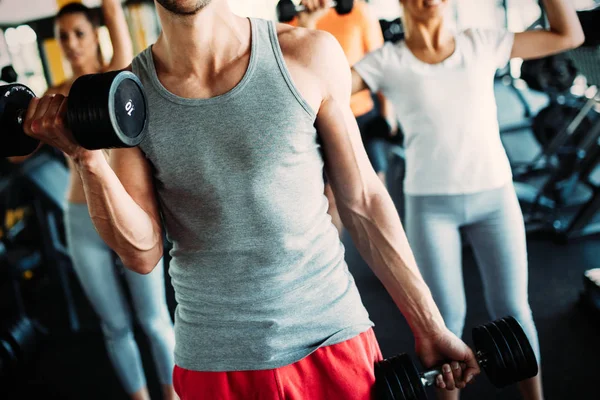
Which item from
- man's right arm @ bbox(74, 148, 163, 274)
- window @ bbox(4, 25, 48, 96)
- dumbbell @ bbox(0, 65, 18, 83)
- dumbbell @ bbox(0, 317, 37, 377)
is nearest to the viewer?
man's right arm @ bbox(74, 148, 163, 274)

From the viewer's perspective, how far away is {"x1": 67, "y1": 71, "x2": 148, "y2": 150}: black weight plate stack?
825 millimetres

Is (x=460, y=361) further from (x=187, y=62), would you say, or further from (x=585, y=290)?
(x=585, y=290)

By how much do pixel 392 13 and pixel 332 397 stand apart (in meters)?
7.16

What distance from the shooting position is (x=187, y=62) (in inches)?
41.0

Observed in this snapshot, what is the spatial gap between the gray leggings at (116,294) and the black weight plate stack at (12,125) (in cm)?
114

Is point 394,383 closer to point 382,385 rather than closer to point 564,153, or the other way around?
point 382,385

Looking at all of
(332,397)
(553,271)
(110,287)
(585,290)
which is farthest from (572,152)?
(332,397)

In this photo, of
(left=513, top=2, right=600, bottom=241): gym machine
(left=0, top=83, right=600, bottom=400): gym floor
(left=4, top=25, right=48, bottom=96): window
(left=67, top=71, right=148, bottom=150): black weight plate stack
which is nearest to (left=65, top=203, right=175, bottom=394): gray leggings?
(left=0, top=83, right=600, bottom=400): gym floor

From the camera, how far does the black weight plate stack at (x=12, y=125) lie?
3.12 ft

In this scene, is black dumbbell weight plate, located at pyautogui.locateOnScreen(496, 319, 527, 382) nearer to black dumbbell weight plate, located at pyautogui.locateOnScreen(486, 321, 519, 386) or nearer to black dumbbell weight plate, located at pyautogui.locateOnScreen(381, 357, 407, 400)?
black dumbbell weight plate, located at pyautogui.locateOnScreen(486, 321, 519, 386)

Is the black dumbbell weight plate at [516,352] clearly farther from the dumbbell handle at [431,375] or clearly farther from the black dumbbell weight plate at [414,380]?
the black dumbbell weight plate at [414,380]

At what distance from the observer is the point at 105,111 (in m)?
0.83

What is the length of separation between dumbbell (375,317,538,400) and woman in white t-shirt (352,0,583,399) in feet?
2.05

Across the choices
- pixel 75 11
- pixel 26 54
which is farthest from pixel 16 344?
pixel 26 54
